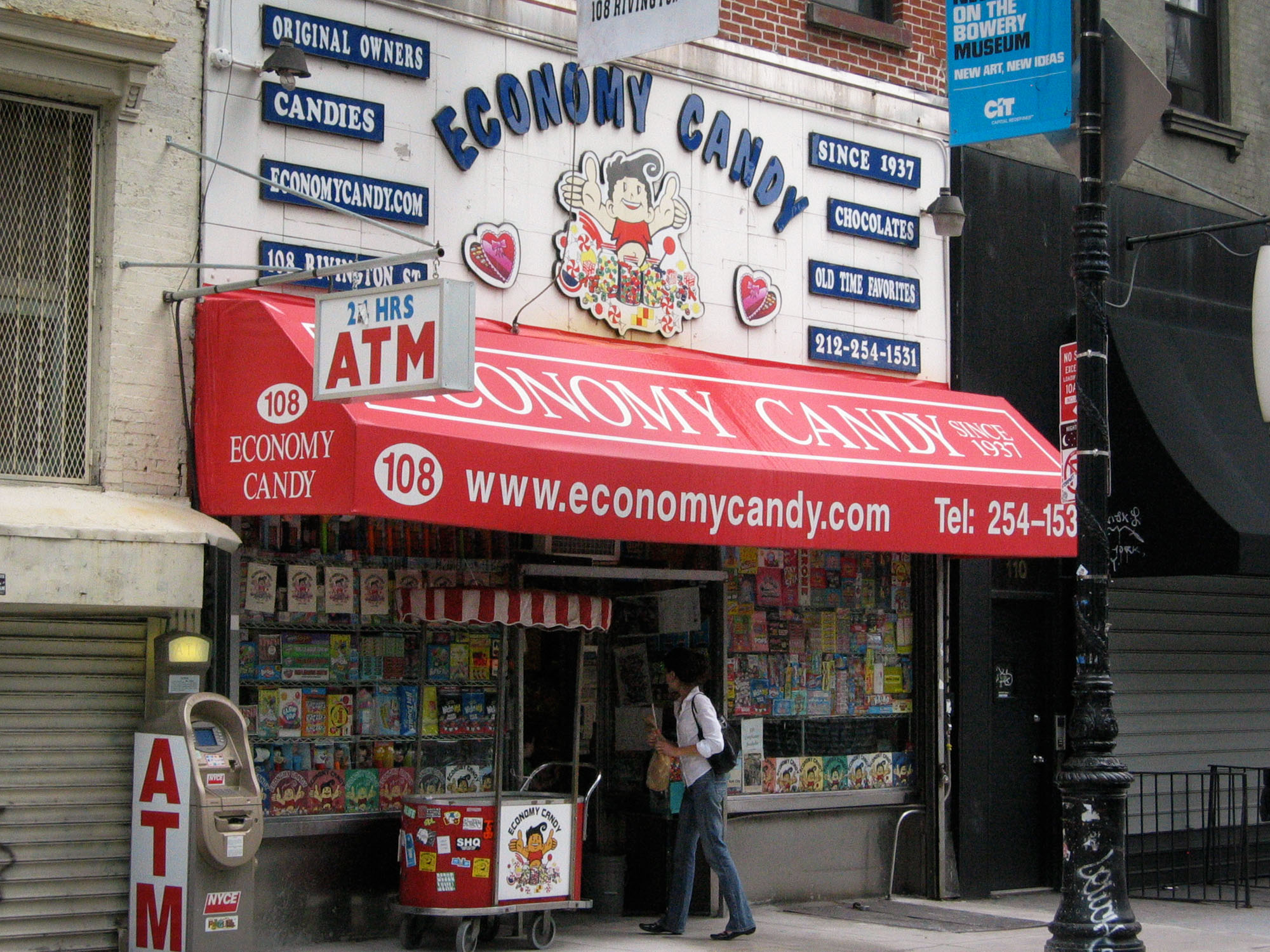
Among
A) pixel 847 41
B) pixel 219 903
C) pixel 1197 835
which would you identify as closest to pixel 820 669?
pixel 1197 835

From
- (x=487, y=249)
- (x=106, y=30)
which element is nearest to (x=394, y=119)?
(x=487, y=249)

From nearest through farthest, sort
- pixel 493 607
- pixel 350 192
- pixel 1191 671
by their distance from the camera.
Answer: pixel 493 607, pixel 350 192, pixel 1191 671

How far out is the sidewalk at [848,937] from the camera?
9.80 m

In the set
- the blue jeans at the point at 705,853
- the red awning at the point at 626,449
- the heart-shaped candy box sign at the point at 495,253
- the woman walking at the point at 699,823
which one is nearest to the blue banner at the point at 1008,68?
the red awning at the point at 626,449

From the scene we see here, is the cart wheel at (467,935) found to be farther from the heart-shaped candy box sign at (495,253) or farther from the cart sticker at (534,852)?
the heart-shaped candy box sign at (495,253)

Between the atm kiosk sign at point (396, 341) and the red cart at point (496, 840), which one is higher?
the atm kiosk sign at point (396, 341)

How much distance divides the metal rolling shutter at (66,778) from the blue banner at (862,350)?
543cm

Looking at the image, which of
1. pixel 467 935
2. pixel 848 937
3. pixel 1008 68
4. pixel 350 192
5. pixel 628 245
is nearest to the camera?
pixel 467 935

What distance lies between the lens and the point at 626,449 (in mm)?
9422

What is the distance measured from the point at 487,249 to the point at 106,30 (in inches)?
105

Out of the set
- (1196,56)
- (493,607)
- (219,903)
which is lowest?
(219,903)

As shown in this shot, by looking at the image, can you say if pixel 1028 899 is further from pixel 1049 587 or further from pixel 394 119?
pixel 394 119

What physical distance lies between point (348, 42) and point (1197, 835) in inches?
386

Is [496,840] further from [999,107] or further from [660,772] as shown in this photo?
[999,107]
